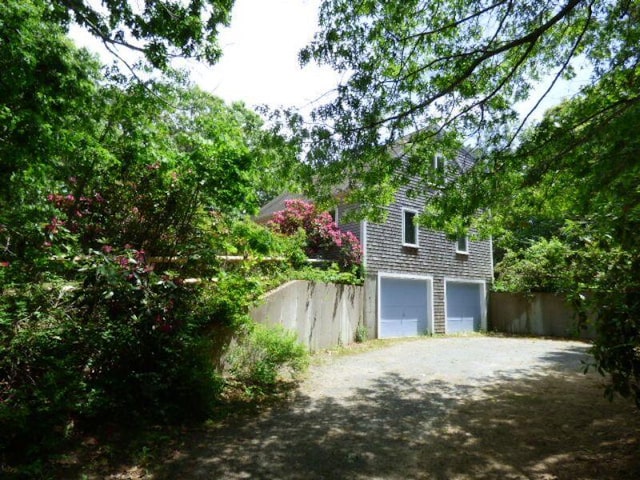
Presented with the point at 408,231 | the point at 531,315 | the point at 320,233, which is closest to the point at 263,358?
the point at 320,233

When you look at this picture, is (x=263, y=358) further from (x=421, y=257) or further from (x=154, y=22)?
(x=421, y=257)

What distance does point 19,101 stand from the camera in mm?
5324

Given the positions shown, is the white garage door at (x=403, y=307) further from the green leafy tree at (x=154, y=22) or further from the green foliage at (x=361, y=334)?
the green leafy tree at (x=154, y=22)

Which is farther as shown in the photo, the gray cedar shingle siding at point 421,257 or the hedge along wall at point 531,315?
the hedge along wall at point 531,315

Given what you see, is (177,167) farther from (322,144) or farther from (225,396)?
(225,396)

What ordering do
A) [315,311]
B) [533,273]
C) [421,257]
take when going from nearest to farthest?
[315,311]
[421,257]
[533,273]

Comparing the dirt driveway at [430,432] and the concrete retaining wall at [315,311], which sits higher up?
the concrete retaining wall at [315,311]

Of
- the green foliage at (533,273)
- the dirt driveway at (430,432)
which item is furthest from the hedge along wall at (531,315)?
the dirt driveway at (430,432)

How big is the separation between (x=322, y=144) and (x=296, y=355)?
4.13 meters

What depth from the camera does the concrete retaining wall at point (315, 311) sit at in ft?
27.6

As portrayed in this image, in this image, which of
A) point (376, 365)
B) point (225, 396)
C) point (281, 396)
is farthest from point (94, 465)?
point (376, 365)

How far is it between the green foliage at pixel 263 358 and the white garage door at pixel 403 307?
5878mm

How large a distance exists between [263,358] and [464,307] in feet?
37.4

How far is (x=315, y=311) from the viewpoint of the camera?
393 inches
